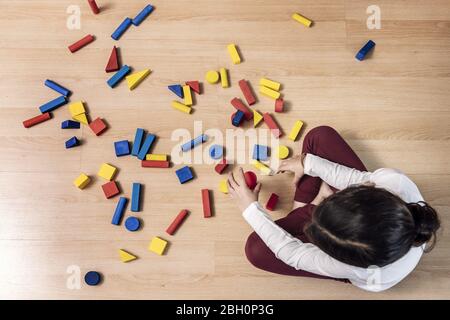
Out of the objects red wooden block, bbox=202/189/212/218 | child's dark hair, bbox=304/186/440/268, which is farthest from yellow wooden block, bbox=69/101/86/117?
child's dark hair, bbox=304/186/440/268

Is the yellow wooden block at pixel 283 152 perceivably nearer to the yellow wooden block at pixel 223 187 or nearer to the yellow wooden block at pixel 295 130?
the yellow wooden block at pixel 295 130

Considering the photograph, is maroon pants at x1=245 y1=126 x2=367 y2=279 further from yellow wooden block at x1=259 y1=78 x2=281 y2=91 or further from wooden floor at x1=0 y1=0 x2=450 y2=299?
yellow wooden block at x1=259 y1=78 x2=281 y2=91

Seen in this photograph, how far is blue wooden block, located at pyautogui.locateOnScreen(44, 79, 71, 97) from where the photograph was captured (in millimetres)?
1387

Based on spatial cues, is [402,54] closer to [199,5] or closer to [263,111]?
[263,111]

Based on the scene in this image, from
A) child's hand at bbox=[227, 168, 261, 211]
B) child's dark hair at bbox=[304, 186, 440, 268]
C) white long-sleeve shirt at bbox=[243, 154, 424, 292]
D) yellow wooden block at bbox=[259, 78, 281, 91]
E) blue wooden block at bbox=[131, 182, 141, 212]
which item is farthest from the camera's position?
yellow wooden block at bbox=[259, 78, 281, 91]

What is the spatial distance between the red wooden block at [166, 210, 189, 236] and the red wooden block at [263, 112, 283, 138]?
1.15ft

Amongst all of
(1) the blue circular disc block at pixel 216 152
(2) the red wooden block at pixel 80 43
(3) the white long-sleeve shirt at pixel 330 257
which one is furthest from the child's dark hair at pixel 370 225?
(2) the red wooden block at pixel 80 43

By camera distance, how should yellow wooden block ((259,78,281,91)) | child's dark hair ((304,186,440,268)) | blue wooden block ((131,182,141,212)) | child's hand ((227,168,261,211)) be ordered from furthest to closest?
yellow wooden block ((259,78,281,91)) → blue wooden block ((131,182,141,212)) → child's hand ((227,168,261,211)) → child's dark hair ((304,186,440,268))

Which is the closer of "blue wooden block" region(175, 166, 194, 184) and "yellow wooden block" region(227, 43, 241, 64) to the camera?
"blue wooden block" region(175, 166, 194, 184)

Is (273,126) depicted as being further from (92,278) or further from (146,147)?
(92,278)

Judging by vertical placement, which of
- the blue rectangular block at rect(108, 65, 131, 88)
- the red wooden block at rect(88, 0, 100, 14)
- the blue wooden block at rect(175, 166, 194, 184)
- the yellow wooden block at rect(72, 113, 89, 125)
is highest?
the red wooden block at rect(88, 0, 100, 14)

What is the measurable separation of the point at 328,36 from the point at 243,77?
0.31 meters

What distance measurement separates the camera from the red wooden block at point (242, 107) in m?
1.37

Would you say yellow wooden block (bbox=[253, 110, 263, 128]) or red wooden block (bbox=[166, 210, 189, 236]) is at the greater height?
yellow wooden block (bbox=[253, 110, 263, 128])
